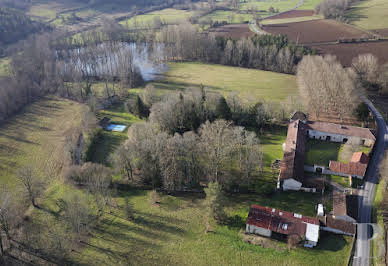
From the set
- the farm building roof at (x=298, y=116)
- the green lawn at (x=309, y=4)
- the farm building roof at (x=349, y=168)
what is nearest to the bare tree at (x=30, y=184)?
the farm building roof at (x=349, y=168)

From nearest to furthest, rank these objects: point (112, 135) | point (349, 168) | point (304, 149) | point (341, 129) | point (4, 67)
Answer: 1. point (349, 168)
2. point (304, 149)
3. point (341, 129)
4. point (112, 135)
5. point (4, 67)

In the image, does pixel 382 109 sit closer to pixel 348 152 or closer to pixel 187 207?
pixel 348 152

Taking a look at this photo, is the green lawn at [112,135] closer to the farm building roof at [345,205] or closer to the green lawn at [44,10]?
the farm building roof at [345,205]

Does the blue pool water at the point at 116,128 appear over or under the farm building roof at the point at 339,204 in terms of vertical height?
over

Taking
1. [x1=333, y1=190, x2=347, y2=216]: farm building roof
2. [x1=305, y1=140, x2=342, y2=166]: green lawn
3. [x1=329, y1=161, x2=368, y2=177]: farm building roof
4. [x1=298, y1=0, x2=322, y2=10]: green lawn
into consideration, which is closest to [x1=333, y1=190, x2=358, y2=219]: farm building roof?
[x1=333, y1=190, x2=347, y2=216]: farm building roof

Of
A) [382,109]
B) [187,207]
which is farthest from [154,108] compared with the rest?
[382,109]

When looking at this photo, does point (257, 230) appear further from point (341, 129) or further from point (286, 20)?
point (286, 20)

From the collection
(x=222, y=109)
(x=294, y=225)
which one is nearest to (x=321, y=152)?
(x=294, y=225)
